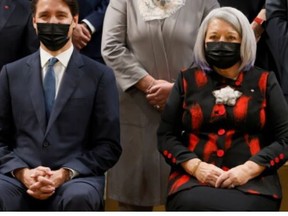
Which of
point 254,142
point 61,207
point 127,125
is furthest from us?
point 127,125

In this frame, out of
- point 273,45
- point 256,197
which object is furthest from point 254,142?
point 273,45

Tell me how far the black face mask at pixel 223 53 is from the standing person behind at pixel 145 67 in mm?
316

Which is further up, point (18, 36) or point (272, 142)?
point (18, 36)

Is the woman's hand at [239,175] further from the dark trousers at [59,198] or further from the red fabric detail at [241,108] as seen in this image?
the dark trousers at [59,198]

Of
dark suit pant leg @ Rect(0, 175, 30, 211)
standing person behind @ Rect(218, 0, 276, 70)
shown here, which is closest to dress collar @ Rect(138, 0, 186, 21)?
standing person behind @ Rect(218, 0, 276, 70)

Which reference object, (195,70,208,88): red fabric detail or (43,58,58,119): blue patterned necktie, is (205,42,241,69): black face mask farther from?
(43,58,58,119): blue patterned necktie

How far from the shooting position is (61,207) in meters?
2.62

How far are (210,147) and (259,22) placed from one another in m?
0.83

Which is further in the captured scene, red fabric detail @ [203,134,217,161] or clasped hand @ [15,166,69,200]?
red fabric detail @ [203,134,217,161]

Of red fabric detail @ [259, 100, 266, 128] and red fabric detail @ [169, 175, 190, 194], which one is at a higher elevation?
red fabric detail @ [259, 100, 266, 128]

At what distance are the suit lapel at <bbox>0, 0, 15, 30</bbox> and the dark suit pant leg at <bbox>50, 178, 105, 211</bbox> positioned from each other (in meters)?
1.01

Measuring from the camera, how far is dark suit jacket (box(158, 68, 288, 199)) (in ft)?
Answer: 9.09

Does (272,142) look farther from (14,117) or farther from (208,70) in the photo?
(14,117)

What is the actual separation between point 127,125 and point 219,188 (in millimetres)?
743
